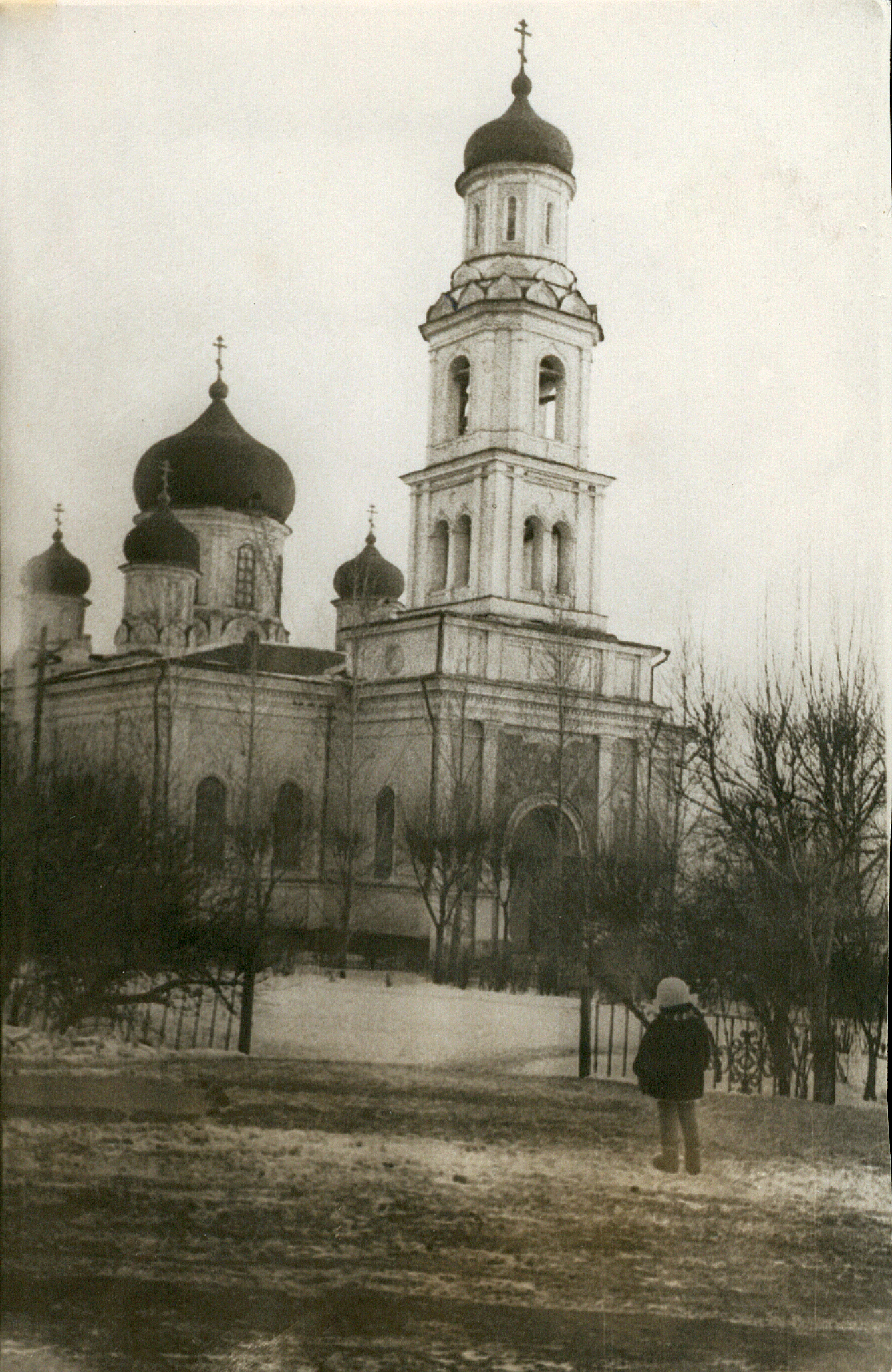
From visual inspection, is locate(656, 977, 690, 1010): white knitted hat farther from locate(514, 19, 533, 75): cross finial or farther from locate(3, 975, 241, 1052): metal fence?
locate(514, 19, 533, 75): cross finial

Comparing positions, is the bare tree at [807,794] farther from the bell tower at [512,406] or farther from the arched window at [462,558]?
the arched window at [462,558]

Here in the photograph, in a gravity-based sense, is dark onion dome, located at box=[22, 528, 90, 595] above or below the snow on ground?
above

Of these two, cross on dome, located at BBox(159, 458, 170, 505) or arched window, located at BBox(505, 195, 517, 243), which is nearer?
cross on dome, located at BBox(159, 458, 170, 505)

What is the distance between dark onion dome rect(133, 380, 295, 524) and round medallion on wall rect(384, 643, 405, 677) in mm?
584

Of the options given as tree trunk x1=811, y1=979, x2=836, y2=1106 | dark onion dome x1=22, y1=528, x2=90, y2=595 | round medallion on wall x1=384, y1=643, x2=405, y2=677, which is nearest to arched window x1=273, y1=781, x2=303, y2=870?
round medallion on wall x1=384, y1=643, x2=405, y2=677

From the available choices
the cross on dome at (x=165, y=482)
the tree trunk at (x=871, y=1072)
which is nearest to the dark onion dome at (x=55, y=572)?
the cross on dome at (x=165, y=482)

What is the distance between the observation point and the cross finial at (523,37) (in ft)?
14.1

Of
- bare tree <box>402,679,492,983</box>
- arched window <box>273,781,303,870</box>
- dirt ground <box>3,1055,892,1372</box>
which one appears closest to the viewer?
dirt ground <box>3,1055,892,1372</box>

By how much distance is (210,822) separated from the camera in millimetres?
4020

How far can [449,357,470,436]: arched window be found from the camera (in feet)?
14.4

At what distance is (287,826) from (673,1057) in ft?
4.61

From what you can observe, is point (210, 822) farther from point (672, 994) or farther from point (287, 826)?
point (672, 994)

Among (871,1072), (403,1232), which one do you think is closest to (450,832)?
(403,1232)

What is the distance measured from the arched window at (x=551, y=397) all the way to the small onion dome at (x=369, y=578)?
677 mm
